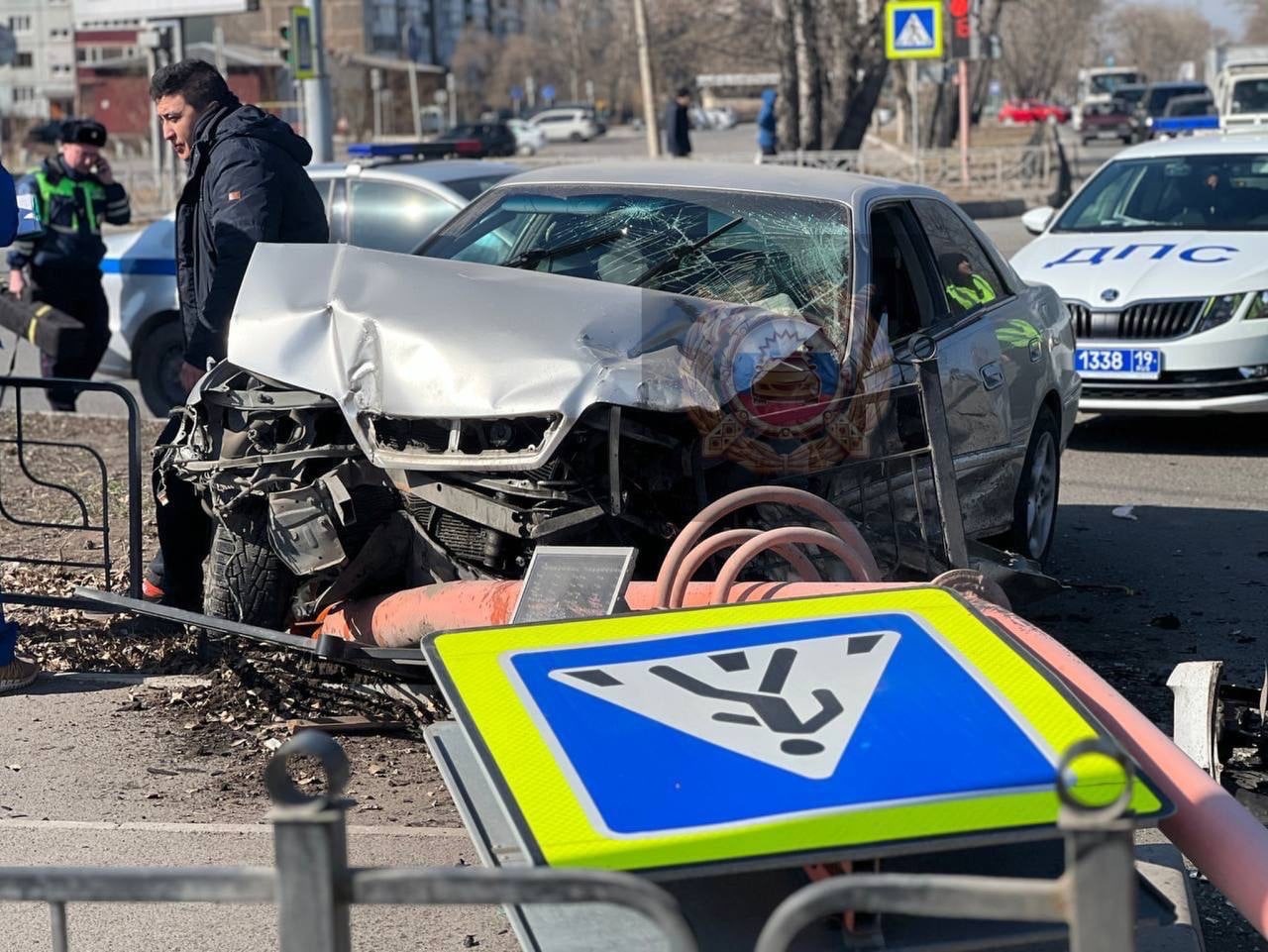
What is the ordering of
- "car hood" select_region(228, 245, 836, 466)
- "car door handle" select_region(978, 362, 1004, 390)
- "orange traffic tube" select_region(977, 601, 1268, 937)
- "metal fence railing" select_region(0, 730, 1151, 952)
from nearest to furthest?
"metal fence railing" select_region(0, 730, 1151, 952) → "orange traffic tube" select_region(977, 601, 1268, 937) → "car hood" select_region(228, 245, 836, 466) → "car door handle" select_region(978, 362, 1004, 390)

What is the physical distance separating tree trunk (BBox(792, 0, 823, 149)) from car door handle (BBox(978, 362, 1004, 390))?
23248 millimetres

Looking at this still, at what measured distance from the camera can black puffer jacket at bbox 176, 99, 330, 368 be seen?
542 centimetres

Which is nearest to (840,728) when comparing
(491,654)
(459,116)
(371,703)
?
(491,654)

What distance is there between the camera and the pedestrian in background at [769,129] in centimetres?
2844

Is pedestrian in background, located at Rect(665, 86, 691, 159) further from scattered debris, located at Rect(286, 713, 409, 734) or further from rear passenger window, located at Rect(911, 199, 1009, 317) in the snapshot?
scattered debris, located at Rect(286, 713, 409, 734)

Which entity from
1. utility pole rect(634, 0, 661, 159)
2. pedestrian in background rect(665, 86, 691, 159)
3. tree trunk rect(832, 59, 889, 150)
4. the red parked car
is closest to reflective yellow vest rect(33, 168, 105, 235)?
pedestrian in background rect(665, 86, 691, 159)

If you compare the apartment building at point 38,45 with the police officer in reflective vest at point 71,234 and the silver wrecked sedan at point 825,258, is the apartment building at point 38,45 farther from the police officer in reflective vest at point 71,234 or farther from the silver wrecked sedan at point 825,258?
→ the silver wrecked sedan at point 825,258

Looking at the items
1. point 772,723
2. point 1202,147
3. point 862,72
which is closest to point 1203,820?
point 772,723

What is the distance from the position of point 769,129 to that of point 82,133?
65.9 feet

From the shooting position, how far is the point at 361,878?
1933 millimetres

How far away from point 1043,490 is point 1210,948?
314 centimetres

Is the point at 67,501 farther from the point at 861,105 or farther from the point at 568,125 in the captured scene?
the point at 568,125

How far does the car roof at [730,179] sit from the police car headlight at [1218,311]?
3.32 m

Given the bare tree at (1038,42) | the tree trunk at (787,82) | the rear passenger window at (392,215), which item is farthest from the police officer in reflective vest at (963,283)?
the bare tree at (1038,42)
